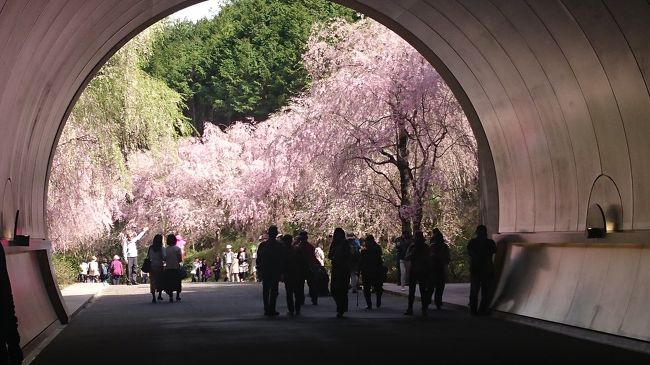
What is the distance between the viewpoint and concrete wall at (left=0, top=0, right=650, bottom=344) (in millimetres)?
13609

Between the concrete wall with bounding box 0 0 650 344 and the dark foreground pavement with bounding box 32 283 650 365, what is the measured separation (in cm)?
173

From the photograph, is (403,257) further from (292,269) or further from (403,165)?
(292,269)

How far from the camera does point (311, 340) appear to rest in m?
15.1

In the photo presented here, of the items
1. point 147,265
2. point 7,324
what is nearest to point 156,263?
point 147,265

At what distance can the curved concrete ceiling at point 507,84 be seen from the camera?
44.6 feet

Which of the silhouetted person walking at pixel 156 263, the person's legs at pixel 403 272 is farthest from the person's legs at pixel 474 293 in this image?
the person's legs at pixel 403 272

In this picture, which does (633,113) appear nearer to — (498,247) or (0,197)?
(498,247)

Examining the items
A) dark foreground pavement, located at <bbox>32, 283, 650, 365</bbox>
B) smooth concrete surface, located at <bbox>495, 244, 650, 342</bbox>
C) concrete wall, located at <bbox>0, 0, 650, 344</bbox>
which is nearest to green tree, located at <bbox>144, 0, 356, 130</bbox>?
dark foreground pavement, located at <bbox>32, 283, 650, 365</bbox>

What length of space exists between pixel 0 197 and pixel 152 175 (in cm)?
4810

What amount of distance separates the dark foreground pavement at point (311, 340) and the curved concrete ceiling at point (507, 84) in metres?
1.94

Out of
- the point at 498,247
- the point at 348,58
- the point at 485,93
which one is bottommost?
the point at 498,247

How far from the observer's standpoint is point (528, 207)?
63.8 ft

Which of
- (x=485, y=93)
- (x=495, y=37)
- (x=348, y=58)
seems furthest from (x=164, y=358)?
(x=348, y=58)

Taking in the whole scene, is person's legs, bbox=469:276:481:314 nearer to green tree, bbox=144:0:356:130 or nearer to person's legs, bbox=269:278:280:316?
person's legs, bbox=269:278:280:316
